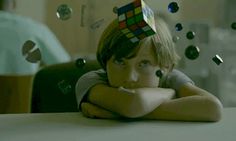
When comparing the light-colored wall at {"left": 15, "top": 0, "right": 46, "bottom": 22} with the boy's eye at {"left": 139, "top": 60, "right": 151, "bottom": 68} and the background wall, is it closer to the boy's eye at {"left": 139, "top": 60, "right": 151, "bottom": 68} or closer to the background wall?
→ the background wall

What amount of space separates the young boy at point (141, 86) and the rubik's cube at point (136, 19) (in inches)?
1.7

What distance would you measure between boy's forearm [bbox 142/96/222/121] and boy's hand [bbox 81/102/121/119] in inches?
1.9

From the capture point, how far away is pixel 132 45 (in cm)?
51

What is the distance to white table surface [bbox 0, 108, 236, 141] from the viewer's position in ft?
1.50

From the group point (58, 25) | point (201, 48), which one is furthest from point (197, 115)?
point (58, 25)

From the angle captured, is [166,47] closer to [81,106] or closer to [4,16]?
[81,106]

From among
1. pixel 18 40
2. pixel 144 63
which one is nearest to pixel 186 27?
pixel 144 63

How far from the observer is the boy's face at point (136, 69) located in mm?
525

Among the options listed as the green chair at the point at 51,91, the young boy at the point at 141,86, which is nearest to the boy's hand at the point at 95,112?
the young boy at the point at 141,86

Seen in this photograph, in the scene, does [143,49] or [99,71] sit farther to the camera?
[99,71]

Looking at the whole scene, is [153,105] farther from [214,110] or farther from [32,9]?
[32,9]

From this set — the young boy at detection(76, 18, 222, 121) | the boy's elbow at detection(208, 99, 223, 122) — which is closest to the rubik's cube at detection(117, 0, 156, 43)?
the young boy at detection(76, 18, 222, 121)

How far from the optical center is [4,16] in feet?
2.42

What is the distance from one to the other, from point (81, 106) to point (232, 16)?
0.85 feet
